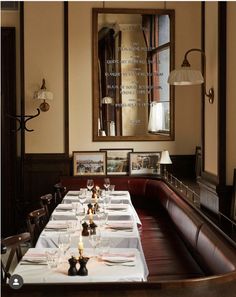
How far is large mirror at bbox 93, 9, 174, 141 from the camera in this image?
24.4 feet

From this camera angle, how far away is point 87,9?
7.43 meters

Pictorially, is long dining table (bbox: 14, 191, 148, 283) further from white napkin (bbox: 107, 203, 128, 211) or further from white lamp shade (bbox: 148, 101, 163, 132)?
white lamp shade (bbox: 148, 101, 163, 132)

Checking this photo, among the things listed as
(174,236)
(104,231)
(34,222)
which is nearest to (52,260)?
(104,231)

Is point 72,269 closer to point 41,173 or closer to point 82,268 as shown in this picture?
point 82,268

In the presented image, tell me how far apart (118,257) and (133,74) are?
482 cm

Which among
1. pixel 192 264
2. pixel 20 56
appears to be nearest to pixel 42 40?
pixel 20 56

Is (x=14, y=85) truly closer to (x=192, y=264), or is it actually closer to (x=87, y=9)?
(x=87, y=9)

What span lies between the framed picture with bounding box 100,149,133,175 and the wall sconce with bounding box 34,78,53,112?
1.25 m

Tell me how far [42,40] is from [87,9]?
2.86ft

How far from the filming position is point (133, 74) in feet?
24.7

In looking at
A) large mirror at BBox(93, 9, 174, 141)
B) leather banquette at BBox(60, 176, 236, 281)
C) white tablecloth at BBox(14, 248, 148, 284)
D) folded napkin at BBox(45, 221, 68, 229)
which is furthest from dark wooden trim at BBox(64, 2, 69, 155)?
white tablecloth at BBox(14, 248, 148, 284)

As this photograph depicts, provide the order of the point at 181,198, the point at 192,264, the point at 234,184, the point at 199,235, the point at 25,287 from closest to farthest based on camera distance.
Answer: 1. the point at 25,287
2. the point at 199,235
3. the point at 192,264
4. the point at 234,184
5. the point at 181,198

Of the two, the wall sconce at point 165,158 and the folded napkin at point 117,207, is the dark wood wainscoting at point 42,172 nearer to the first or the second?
the wall sconce at point 165,158

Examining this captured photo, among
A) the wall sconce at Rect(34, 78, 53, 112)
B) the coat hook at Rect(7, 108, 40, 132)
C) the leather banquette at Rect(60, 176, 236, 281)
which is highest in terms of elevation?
the wall sconce at Rect(34, 78, 53, 112)
